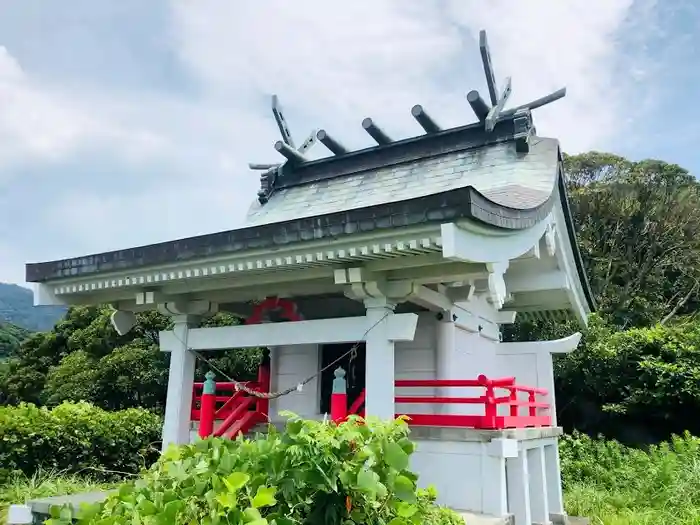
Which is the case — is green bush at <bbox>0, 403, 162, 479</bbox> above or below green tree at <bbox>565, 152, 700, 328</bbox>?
below

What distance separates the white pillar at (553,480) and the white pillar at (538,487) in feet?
2.40

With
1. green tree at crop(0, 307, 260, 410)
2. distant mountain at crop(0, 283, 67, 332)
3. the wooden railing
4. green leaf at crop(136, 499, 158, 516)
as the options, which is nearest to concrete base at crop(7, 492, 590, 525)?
the wooden railing

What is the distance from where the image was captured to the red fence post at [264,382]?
711cm

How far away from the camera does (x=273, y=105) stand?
9.77 metres

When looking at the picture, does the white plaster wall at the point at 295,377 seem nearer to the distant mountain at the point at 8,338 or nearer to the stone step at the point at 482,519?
the stone step at the point at 482,519

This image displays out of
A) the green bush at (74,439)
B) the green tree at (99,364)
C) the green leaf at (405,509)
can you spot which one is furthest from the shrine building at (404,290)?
the green tree at (99,364)

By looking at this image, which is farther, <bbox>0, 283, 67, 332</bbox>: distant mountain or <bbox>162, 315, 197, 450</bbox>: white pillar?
<bbox>0, 283, 67, 332</bbox>: distant mountain

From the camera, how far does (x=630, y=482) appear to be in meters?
10.5

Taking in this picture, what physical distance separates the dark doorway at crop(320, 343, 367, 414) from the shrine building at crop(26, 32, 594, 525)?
18 mm

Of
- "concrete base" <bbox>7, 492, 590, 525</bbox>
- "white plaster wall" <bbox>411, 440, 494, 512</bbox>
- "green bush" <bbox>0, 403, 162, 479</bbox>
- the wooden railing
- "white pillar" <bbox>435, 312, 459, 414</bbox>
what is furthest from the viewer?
"green bush" <bbox>0, 403, 162, 479</bbox>

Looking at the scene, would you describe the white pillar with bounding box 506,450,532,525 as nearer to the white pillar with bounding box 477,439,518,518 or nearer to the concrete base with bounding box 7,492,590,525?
the concrete base with bounding box 7,492,590,525

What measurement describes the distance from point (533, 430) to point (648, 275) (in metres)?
17.1

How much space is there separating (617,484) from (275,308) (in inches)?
313

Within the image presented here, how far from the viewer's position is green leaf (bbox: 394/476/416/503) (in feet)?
8.59
